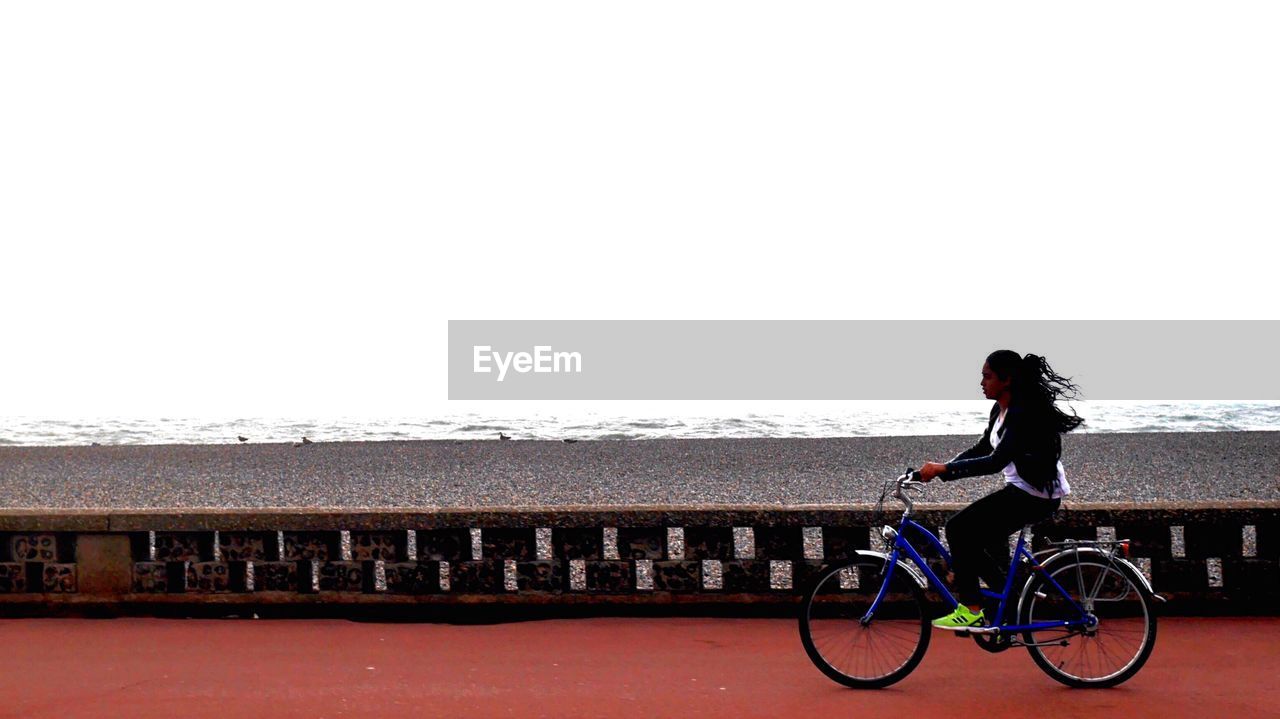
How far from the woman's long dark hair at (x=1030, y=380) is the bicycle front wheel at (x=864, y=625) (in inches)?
44.4

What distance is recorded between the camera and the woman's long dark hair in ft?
20.8

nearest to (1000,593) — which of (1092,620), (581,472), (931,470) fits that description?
(1092,620)

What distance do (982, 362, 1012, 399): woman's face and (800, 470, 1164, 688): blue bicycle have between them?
651 mm

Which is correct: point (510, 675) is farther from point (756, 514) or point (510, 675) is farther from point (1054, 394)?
point (1054, 394)

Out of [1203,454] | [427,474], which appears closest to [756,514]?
[427,474]

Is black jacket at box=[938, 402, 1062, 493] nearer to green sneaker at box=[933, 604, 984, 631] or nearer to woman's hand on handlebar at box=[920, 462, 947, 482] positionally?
woman's hand on handlebar at box=[920, 462, 947, 482]

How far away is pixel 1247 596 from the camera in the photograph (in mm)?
8281

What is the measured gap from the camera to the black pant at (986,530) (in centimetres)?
635

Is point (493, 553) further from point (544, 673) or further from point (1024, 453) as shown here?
point (1024, 453)

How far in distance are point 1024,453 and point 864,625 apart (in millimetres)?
1260

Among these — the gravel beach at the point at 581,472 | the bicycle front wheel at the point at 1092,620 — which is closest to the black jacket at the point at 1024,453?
the bicycle front wheel at the point at 1092,620

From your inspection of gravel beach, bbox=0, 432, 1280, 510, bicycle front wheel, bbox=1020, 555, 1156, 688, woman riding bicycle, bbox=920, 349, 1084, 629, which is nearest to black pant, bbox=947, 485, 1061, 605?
woman riding bicycle, bbox=920, 349, 1084, 629

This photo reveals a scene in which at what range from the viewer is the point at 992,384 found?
6449 mm

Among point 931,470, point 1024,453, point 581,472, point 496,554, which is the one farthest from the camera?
point 581,472
